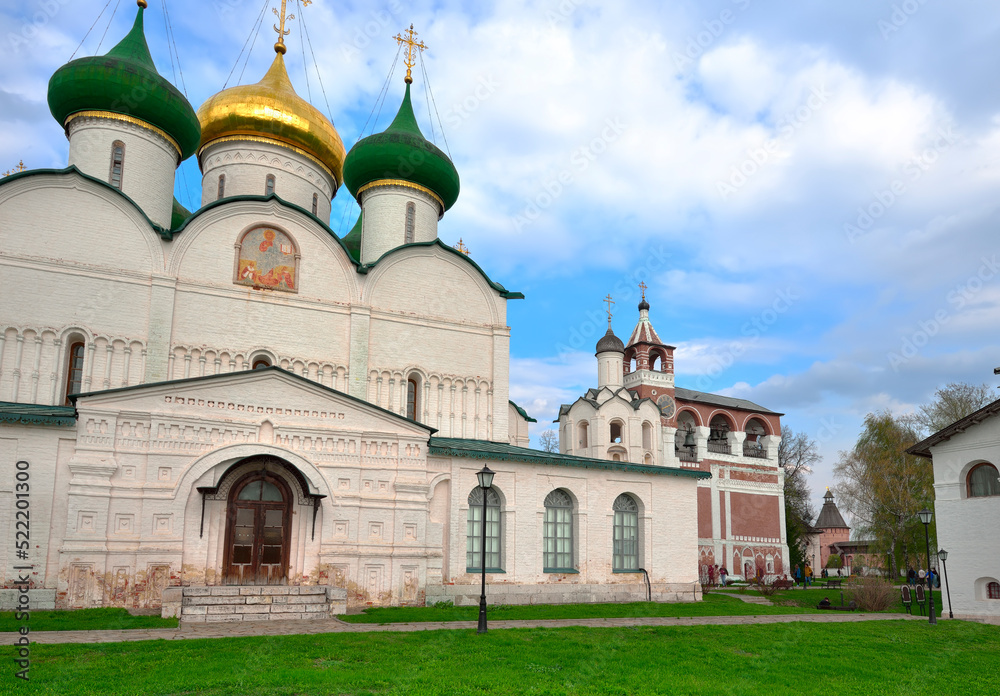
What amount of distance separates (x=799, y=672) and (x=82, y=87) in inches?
760

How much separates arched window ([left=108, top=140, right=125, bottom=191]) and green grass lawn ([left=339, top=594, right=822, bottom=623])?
39.4 feet

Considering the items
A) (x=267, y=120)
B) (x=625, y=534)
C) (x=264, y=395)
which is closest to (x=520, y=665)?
(x=264, y=395)

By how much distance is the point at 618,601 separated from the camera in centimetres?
1723

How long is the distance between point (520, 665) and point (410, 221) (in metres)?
14.7

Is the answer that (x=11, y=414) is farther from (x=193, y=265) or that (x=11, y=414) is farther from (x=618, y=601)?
(x=618, y=601)

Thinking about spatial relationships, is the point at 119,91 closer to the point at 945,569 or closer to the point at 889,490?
the point at 945,569

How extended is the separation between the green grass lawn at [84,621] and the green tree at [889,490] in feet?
87.6

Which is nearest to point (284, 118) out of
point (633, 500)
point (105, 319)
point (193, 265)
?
point (193, 265)

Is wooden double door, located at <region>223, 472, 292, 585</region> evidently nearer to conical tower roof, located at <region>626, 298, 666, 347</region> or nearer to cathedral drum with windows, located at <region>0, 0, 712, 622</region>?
cathedral drum with windows, located at <region>0, 0, 712, 622</region>

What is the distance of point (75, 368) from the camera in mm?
15586

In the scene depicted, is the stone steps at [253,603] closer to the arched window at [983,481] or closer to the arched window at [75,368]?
the arched window at [75,368]

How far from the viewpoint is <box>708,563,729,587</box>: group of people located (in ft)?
101

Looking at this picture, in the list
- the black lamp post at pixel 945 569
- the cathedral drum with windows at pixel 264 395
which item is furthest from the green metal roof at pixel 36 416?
the black lamp post at pixel 945 569

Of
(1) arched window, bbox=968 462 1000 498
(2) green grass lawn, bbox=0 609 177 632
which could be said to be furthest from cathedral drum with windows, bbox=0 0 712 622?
(1) arched window, bbox=968 462 1000 498
